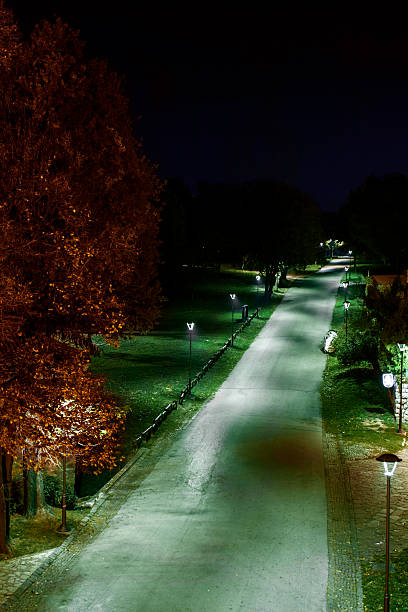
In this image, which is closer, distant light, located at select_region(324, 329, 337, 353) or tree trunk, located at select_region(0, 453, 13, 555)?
tree trunk, located at select_region(0, 453, 13, 555)

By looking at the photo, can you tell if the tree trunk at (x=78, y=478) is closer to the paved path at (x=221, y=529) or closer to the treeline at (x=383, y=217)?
the paved path at (x=221, y=529)

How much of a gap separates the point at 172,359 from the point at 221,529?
21302 millimetres

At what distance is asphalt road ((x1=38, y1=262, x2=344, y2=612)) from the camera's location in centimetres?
1166

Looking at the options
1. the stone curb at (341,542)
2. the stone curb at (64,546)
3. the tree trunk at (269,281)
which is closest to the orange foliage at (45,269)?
the stone curb at (64,546)

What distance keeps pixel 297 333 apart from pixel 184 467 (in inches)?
1017

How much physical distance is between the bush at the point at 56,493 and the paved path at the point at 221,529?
5.99ft

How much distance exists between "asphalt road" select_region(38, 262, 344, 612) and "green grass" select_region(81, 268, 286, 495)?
2.26 metres

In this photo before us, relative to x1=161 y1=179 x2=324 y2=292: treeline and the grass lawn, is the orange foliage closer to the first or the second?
the grass lawn

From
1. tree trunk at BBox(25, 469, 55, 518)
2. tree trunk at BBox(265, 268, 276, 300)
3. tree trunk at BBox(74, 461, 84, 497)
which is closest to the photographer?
tree trunk at BBox(25, 469, 55, 518)

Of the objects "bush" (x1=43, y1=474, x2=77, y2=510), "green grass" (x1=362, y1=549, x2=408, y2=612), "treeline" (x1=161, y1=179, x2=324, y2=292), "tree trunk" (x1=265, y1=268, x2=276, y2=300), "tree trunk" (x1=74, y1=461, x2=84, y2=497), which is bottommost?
"tree trunk" (x1=74, y1=461, x2=84, y2=497)

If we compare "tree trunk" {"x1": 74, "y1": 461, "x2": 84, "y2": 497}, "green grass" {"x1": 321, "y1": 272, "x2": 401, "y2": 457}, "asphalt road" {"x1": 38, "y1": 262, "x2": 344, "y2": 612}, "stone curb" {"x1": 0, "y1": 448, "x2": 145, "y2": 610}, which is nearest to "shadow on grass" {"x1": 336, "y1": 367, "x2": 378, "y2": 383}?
"green grass" {"x1": 321, "y1": 272, "x2": 401, "y2": 457}

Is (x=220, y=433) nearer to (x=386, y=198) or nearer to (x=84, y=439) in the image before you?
(x=84, y=439)

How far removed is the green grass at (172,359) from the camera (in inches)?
988

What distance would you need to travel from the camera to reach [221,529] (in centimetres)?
1460
